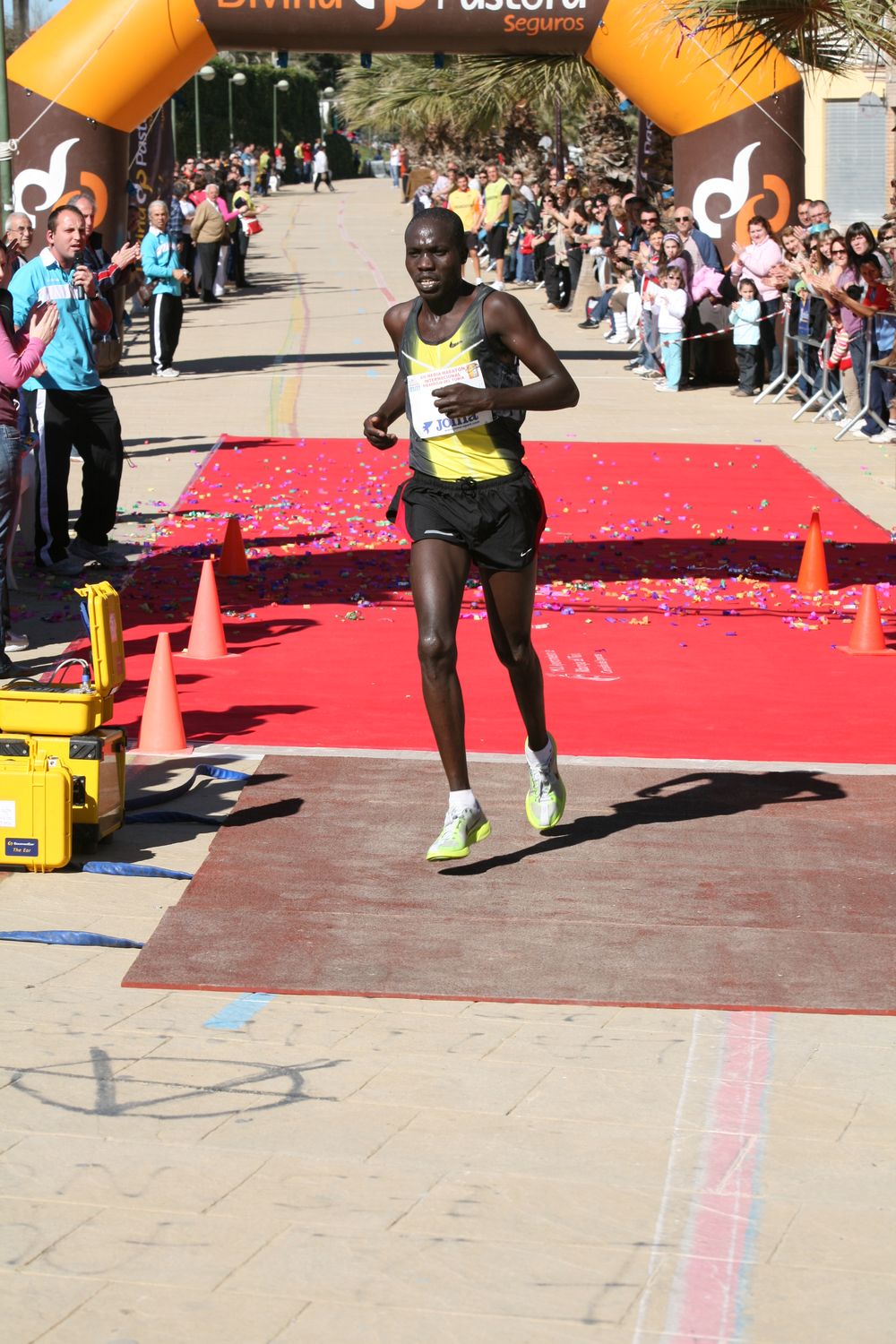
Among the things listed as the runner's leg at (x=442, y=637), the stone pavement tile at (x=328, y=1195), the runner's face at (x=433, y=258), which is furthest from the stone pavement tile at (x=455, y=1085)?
the runner's face at (x=433, y=258)

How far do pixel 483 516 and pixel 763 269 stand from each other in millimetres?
15497

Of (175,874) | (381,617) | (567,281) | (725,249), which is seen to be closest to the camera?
(175,874)

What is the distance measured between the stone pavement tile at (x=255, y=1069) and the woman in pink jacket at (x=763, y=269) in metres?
16.7

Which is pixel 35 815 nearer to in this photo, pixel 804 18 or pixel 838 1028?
pixel 838 1028

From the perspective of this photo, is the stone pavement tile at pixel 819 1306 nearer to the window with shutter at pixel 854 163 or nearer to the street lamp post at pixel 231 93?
the window with shutter at pixel 854 163

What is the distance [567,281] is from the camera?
31.2 meters

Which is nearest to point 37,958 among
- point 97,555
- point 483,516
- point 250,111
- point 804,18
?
point 483,516

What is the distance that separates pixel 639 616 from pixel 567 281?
70.2 feet

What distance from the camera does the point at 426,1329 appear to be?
10.9ft

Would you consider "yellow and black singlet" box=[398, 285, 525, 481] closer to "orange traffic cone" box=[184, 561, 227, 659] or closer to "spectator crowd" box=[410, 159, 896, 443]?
"orange traffic cone" box=[184, 561, 227, 659]

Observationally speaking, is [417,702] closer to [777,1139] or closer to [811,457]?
[777,1139]

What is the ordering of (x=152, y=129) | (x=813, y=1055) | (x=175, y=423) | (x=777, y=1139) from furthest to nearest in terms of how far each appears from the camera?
(x=152, y=129)
(x=175, y=423)
(x=813, y=1055)
(x=777, y=1139)

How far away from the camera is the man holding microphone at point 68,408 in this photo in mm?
10898

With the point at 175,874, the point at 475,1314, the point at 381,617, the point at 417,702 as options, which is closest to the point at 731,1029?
the point at 475,1314
